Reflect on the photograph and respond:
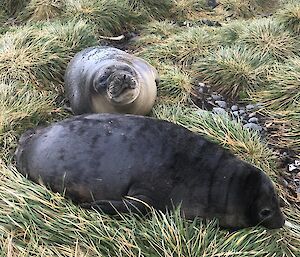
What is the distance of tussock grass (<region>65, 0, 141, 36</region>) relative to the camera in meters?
6.59

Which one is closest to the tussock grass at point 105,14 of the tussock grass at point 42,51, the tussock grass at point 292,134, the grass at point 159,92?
the grass at point 159,92

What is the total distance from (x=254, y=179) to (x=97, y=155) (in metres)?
0.96

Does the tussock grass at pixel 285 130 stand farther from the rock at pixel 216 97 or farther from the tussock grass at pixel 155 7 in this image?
the tussock grass at pixel 155 7

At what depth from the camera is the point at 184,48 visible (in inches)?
233

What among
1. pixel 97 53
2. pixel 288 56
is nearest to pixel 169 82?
pixel 97 53

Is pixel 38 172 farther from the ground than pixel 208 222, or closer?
farther from the ground

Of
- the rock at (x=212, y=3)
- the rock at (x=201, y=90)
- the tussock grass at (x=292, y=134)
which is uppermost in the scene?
the rock at (x=212, y=3)

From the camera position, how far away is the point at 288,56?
5.46 meters

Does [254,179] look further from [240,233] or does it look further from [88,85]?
[88,85]

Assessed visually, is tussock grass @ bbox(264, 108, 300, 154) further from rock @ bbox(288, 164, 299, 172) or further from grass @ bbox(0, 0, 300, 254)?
rock @ bbox(288, 164, 299, 172)

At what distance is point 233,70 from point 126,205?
8.25 feet

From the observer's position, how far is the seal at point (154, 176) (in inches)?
125

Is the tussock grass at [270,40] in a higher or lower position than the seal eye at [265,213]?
higher

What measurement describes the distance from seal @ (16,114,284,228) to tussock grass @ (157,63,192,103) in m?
1.53
